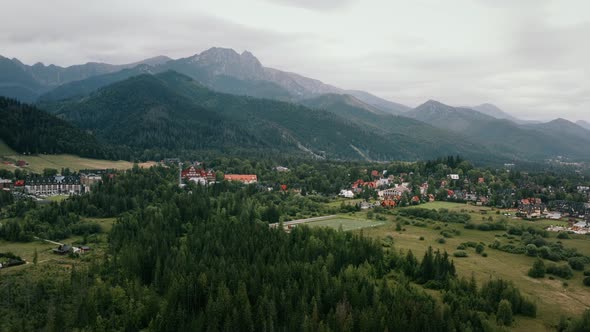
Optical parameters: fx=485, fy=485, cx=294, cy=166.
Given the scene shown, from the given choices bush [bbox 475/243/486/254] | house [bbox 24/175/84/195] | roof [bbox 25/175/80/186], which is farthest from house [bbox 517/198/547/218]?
roof [bbox 25/175/80/186]

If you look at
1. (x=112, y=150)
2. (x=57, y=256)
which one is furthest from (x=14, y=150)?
(x=57, y=256)

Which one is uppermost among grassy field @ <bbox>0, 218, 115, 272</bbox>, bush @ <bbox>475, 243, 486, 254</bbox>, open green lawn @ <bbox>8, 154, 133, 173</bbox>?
open green lawn @ <bbox>8, 154, 133, 173</bbox>

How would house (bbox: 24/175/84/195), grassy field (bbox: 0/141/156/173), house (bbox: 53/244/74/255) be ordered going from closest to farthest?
house (bbox: 53/244/74/255), house (bbox: 24/175/84/195), grassy field (bbox: 0/141/156/173)

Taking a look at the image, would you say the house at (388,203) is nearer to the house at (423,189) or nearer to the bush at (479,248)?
the house at (423,189)

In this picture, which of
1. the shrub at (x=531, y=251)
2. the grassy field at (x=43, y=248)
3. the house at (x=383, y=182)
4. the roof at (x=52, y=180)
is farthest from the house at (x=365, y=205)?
the roof at (x=52, y=180)

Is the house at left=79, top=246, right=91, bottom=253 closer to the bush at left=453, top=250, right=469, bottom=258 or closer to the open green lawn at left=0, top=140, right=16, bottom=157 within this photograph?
the bush at left=453, top=250, right=469, bottom=258

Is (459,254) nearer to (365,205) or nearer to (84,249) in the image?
(365,205)
